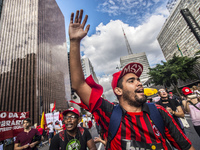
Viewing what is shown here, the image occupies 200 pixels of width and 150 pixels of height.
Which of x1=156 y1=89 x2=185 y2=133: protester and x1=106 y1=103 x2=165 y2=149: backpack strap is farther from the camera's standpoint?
x1=156 y1=89 x2=185 y2=133: protester

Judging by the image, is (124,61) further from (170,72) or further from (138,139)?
(138,139)

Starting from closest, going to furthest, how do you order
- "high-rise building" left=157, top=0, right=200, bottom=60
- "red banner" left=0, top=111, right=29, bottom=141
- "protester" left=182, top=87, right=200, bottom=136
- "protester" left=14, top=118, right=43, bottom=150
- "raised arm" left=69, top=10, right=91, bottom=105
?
"raised arm" left=69, top=10, right=91, bottom=105 < "protester" left=182, top=87, right=200, bottom=136 < "protester" left=14, top=118, right=43, bottom=150 < "red banner" left=0, top=111, right=29, bottom=141 < "high-rise building" left=157, top=0, right=200, bottom=60

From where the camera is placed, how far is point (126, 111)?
1448 millimetres

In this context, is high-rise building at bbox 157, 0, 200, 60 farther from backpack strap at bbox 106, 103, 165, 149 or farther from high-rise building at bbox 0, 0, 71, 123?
high-rise building at bbox 0, 0, 71, 123

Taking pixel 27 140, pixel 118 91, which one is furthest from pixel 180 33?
pixel 27 140

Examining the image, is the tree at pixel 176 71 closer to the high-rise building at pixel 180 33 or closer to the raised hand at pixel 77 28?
the raised hand at pixel 77 28

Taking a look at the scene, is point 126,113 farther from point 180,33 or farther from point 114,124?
point 180,33

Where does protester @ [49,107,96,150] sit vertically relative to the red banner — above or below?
below

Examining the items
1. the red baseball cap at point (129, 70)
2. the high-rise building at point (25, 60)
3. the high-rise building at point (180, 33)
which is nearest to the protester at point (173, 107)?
the red baseball cap at point (129, 70)

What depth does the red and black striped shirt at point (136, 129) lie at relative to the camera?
4.19ft

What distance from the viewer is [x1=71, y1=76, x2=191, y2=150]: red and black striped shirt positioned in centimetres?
128

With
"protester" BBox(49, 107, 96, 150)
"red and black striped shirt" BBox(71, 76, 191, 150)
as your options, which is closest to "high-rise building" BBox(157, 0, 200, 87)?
"protester" BBox(49, 107, 96, 150)

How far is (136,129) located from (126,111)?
0.23 meters

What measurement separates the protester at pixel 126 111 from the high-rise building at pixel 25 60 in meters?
35.9
